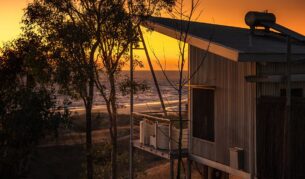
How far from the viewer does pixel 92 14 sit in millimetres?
19062

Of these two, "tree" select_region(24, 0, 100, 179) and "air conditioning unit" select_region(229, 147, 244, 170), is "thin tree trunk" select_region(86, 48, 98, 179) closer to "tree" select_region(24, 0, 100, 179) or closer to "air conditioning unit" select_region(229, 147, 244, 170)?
"tree" select_region(24, 0, 100, 179)

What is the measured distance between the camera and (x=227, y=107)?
14.3 metres

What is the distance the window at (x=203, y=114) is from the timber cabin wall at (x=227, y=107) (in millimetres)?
210

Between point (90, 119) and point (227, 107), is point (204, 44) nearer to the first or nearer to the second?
point (227, 107)

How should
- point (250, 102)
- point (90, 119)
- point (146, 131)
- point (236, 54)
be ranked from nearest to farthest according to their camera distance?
1. point (236, 54)
2. point (250, 102)
3. point (146, 131)
4. point (90, 119)

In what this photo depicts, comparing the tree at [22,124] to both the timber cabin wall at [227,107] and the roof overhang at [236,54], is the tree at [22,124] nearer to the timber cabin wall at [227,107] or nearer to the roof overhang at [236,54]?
the roof overhang at [236,54]

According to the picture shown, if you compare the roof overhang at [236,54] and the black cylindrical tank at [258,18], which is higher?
the black cylindrical tank at [258,18]

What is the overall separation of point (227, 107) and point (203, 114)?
1.53 meters

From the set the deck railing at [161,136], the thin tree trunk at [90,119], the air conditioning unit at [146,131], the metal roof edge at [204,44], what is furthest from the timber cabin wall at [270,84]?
the thin tree trunk at [90,119]

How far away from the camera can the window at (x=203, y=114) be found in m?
15.2

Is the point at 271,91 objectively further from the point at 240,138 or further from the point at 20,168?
the point at 20,168

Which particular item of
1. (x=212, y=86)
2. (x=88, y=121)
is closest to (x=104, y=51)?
(x=88, y=121)

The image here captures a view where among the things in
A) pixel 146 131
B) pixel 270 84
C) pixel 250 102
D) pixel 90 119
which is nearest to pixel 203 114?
pixel 250 102

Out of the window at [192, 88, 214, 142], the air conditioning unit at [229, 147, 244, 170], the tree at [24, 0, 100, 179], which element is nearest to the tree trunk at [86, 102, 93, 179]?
the tree at [24, 0, 100, 179]
